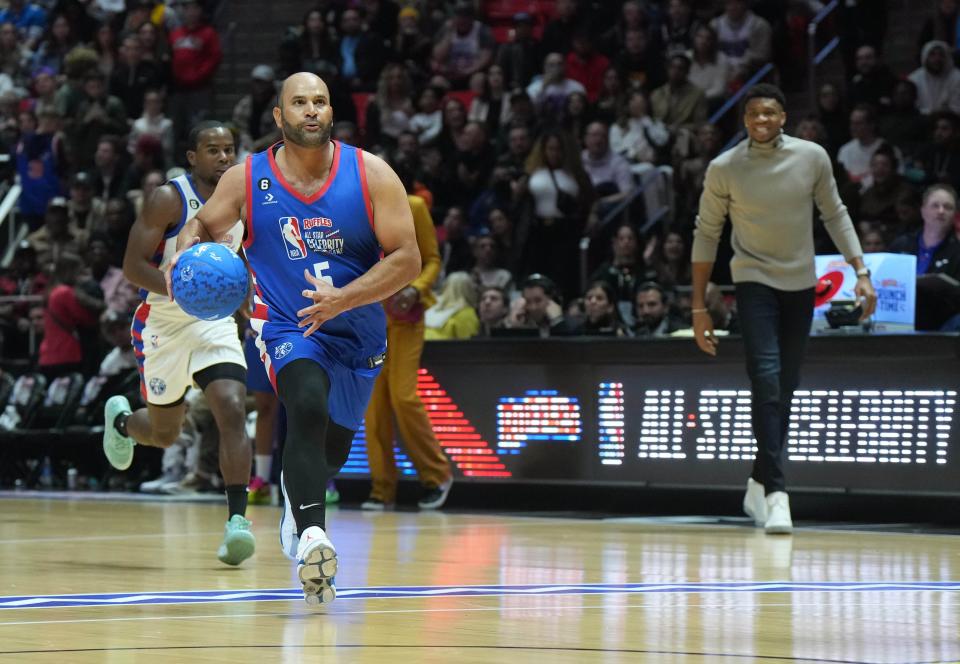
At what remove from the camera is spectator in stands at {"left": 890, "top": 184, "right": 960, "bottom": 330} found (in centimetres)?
1140

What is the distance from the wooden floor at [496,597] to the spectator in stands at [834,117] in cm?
607

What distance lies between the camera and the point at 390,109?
727 inches

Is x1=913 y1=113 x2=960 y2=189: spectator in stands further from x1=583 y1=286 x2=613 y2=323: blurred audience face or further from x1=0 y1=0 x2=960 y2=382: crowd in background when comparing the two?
x1=583 y1=286 x2=613 y2=323: blurred audience face

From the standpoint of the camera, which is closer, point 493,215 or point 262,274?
point 262,274

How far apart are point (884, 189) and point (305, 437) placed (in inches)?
345

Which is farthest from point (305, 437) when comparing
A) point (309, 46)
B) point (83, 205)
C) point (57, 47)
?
point (57, 47)

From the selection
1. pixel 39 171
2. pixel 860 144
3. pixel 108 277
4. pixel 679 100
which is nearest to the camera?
pixel 860 144

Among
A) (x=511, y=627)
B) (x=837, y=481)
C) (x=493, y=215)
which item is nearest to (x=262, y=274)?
(x=511, y=627)

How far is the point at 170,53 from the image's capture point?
2117 centimetres

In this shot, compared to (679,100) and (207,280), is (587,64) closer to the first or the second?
(679,100)

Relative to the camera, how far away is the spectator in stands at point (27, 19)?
74.9 feet

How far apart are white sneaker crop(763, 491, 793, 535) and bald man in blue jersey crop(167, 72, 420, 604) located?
12.3 feet

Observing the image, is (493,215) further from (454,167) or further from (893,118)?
(893,118)

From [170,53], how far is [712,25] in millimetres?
7516
